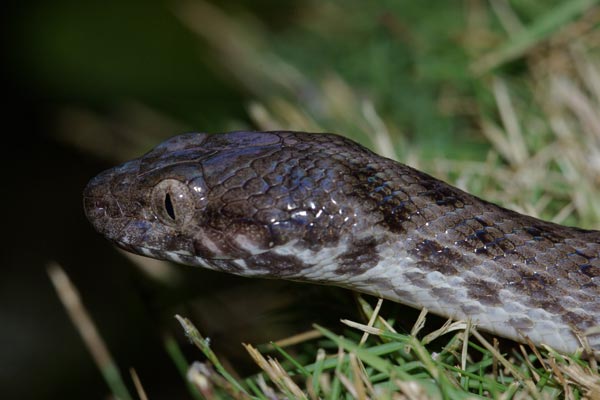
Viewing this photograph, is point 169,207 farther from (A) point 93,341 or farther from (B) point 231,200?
(A) point 93,341

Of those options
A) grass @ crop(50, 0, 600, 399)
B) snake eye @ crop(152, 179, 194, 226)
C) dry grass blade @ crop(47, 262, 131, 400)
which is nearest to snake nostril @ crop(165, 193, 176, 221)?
snake eye @ crop(152, 179, 194, 226)

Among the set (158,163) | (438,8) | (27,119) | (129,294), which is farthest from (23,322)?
(438,8)

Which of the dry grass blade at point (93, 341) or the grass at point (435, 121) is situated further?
the dry grass blade at point (93, 341)

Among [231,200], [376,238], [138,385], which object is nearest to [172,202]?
[231,200]

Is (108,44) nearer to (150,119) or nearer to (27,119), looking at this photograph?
(27,119)

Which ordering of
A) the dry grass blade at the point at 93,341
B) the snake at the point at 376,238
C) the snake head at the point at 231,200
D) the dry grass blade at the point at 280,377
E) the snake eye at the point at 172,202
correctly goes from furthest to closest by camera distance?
1. the dry grass blade at the point at 93,341
2. the snake eye at the point at 172,202
3. the snake head at the point at 231,200
4. the snake at the point at 376,238
5. the dry grass blade at the point at 280,377

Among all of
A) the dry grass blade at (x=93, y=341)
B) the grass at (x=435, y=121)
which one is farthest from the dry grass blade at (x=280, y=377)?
the dry grass blade at (x=93, y=341)

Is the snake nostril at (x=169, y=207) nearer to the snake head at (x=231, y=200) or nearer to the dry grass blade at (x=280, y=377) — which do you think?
the snake head at (x=231, y=200)
